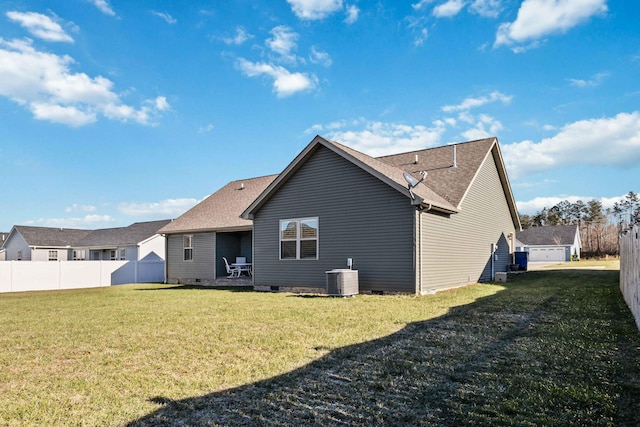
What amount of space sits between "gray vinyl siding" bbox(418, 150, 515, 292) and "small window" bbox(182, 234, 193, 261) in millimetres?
12681

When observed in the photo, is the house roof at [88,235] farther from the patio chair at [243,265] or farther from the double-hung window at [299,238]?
the double-hung window at [299,238]

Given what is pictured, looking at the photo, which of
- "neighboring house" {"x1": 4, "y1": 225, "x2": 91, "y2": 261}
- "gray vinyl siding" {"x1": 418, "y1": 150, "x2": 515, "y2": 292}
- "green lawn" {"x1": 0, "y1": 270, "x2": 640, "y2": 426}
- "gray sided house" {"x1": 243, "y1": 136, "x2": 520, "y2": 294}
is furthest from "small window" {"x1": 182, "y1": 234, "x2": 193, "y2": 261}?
"neighboring house" {"x1": 4, "y1": 225, "x2": 91, "y2": 261}

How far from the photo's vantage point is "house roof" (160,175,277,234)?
19.3 meters

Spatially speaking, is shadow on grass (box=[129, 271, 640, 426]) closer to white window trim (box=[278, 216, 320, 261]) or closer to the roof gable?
white window trim (box=[278, 216, 320, 261])

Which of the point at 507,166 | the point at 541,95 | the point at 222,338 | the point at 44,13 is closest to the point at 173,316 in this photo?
the point at 222,338

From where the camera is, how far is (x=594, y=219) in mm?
65812

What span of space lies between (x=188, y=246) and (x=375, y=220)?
38.8 ft

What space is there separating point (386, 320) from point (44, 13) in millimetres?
13508

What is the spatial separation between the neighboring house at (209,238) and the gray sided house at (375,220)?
3.81 m

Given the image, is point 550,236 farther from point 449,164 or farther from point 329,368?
point 329,368

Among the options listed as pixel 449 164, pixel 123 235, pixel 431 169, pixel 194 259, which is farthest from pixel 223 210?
pixel 123 235

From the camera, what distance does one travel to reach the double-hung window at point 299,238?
1407 centimetres

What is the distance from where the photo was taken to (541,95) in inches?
585

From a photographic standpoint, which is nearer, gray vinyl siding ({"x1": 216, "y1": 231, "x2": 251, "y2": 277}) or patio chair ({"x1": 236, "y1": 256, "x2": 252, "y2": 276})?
patio chair ({"x1": 236, "y1": 256, "x2": 252, "y2": 276})
